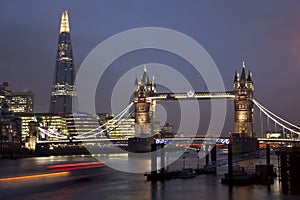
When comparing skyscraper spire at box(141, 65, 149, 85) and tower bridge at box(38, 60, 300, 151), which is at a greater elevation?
skyscraper spire at box(141, 65, 149, 85)

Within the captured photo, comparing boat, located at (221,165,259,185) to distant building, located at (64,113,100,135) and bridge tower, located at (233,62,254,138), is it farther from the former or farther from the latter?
distant building, located at (64,113,100,135)

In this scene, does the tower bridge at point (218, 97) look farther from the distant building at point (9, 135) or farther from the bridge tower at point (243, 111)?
the distant building at point (9, 135)

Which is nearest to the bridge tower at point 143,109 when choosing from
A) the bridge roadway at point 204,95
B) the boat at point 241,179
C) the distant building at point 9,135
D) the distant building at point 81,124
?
the bridge roadway at point 204,95

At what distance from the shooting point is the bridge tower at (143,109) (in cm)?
10312

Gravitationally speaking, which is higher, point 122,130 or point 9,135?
point 122,130

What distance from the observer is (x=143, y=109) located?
104625mm

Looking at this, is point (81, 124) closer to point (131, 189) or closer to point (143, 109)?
point (143, 109)

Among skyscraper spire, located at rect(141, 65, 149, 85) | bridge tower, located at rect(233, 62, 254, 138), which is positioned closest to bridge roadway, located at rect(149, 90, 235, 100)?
bridge tower, located at rect(233, 62, 254, 138)

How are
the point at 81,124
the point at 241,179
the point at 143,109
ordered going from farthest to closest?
the point at 81,124
the point at 143,109
the point at 241,179

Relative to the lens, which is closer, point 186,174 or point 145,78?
point 186,174

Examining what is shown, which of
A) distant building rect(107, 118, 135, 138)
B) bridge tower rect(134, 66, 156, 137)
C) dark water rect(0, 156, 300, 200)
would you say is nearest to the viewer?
dark water rect(0, 156, 300, 200)

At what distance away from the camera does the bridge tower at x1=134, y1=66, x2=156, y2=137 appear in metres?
103

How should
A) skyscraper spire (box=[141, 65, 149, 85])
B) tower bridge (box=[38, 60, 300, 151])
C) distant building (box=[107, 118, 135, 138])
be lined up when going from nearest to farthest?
tower bridge (box=[38, 60, 300, 151]) → skyscraper spire (box=[141, 65, 149, 85]) → distant building (box=[107, 118, 135, 138])

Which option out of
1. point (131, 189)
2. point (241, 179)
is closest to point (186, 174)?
point (241, 179)
